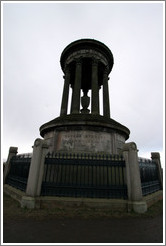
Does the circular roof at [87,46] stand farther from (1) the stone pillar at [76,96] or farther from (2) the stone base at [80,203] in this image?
(2) the stone base at [80,203]

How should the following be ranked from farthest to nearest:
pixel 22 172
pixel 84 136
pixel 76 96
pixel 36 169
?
pixel 76 96, pixel 84 136, pixel 22 172, pixel 36 169

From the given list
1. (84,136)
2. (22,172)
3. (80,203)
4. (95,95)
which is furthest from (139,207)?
(95,95)

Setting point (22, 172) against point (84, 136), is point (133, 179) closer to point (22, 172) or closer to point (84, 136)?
point (84, 136)

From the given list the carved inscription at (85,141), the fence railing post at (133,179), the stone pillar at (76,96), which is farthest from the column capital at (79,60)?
the fence railing post at (133,179)

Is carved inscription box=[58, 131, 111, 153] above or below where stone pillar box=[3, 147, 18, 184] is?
above

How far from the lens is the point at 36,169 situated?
5.84 m

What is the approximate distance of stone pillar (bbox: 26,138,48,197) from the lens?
222 inches

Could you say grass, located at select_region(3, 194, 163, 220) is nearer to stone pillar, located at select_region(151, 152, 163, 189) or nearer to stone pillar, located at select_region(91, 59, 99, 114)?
stone pillar, located at select_region(151, 152, 163, 189)

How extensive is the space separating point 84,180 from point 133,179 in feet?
6.68

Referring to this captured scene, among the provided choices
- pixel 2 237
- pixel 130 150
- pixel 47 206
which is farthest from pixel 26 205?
pixel 130 150

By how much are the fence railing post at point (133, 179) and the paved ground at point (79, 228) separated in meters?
0.41

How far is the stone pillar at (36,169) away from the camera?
5637 millimetres

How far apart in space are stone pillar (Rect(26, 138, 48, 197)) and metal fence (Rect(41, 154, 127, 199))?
222mm

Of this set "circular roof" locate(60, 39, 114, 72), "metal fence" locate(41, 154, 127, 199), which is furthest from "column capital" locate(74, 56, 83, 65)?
"metal fence" locate(41, 154, 127, 199)
